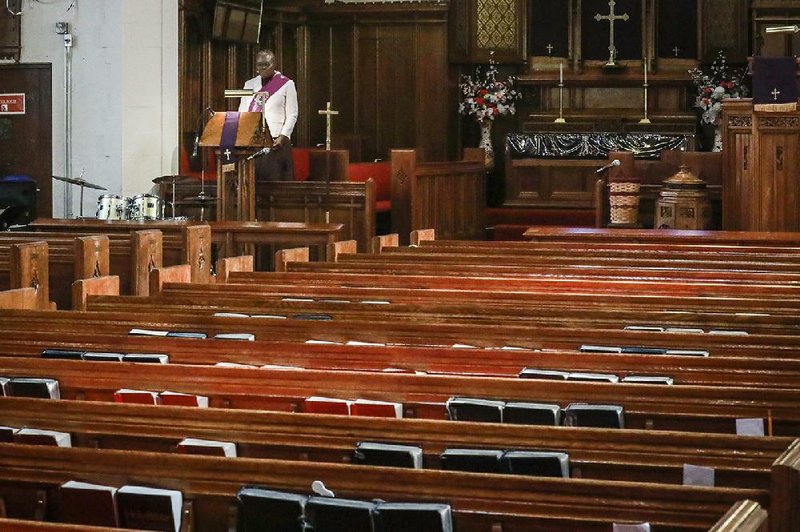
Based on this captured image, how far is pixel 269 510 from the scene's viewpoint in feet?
8.82

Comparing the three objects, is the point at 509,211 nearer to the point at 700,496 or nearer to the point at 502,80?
the point at 502,80

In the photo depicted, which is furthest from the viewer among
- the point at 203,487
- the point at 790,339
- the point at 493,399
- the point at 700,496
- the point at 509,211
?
the point at 509,211

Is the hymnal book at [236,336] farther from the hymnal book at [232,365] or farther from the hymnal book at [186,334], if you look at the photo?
the hymnal book at [232,365]

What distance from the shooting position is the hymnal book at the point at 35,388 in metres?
3.90

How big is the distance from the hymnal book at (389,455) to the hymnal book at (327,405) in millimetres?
509

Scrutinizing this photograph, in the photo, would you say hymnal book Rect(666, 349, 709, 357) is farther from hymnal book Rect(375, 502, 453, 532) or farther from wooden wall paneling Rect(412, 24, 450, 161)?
wooden wall paneling Rect(412, 24, 450, 161)

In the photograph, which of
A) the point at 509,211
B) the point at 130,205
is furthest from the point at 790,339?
the point at 509,211

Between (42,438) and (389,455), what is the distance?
0.92 meters

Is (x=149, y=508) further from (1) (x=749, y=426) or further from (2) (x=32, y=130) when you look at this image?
(2) (x=32, y=130)

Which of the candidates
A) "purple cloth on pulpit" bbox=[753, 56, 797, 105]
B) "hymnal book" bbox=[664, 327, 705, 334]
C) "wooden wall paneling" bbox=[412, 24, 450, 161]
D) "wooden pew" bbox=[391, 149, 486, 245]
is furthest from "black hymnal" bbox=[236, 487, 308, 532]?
"wooden wall paneling" bbox=[412, 24, 450, 161]

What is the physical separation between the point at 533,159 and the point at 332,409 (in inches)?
446

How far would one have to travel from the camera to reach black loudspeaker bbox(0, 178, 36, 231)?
38.3ft

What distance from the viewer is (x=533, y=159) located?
48.3 feet

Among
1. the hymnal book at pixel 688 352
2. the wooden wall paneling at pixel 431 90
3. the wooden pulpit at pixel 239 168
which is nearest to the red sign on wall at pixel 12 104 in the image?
the wooden pulpit at pixel 239 168
